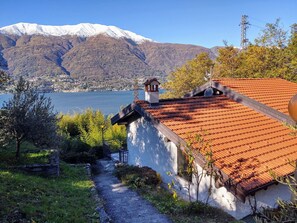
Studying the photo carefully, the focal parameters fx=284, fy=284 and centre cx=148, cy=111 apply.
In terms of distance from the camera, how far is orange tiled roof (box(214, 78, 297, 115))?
45.1ft

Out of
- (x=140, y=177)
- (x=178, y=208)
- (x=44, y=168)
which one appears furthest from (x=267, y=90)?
(x=44, y=168)

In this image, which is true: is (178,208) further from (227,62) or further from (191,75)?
(191,75)

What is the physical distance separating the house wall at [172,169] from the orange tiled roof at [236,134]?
72 cm

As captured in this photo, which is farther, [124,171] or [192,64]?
[192,64]

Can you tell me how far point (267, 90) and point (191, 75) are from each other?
58.6ft

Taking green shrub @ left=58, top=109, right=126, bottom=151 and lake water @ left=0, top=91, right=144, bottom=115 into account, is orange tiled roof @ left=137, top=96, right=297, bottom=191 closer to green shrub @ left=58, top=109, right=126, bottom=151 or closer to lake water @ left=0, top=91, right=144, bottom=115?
green shrub @ left=58, top=109, right=126, bottom=151

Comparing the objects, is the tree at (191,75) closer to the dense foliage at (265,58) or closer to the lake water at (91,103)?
the dense foliage at (265,58)

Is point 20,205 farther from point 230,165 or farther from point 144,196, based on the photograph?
point 230,165

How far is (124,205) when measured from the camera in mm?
9617

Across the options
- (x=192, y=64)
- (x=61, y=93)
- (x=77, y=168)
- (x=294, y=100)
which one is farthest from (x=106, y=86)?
(x=294, y=100)

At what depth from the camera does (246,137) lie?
35.9 ft

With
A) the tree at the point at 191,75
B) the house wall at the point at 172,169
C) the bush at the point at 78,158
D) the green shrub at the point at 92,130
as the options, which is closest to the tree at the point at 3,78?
the house wall at the point at 172,169

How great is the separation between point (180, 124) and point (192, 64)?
24366mm

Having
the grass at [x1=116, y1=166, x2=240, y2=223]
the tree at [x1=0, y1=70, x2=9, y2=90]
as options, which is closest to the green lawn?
the grass at [x1=116, y1=166, x2=240, y2=223]
